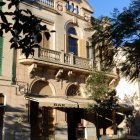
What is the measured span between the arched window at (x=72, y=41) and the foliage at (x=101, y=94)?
3183 mm

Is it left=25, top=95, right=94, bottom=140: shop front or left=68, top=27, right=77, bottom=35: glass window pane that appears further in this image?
left=68, top=27, right=77, bottom=35: glass window pane

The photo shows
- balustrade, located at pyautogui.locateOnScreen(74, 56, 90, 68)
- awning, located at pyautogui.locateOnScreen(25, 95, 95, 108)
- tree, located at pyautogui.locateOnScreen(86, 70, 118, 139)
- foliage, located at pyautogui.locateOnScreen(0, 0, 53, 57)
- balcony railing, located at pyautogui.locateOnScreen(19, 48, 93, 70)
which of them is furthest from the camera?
balustrade, located at pyautogui.locateOnScreen(74, 56, 90, 68)

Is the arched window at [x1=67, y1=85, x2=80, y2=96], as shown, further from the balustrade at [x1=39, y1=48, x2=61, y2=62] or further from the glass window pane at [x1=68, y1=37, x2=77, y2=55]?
the balustrade at [x1=39, y1=48, x2=61, y2=62]

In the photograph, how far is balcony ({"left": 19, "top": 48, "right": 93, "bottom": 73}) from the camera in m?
19.6

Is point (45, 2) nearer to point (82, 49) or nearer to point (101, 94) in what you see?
point (82, 49)

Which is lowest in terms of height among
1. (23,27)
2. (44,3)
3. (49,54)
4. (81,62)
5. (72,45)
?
(23,27)

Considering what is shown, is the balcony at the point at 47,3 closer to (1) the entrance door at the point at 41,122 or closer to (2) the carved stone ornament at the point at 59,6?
(2) the carved stone ornament at the point at 59,6

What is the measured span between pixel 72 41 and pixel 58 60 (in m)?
3.46

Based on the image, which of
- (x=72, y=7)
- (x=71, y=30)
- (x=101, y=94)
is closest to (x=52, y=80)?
(x=101, y=94)

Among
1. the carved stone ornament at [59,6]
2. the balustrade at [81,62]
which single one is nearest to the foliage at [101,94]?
the balustrade at [81,62]

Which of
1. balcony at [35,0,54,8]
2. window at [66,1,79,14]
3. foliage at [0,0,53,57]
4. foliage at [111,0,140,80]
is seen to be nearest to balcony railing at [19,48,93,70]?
balcony at [35,0,54,8]

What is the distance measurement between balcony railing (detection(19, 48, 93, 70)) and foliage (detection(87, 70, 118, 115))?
5.26ft

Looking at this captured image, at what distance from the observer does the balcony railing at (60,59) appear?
19812 millimetres

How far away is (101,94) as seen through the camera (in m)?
21.1
